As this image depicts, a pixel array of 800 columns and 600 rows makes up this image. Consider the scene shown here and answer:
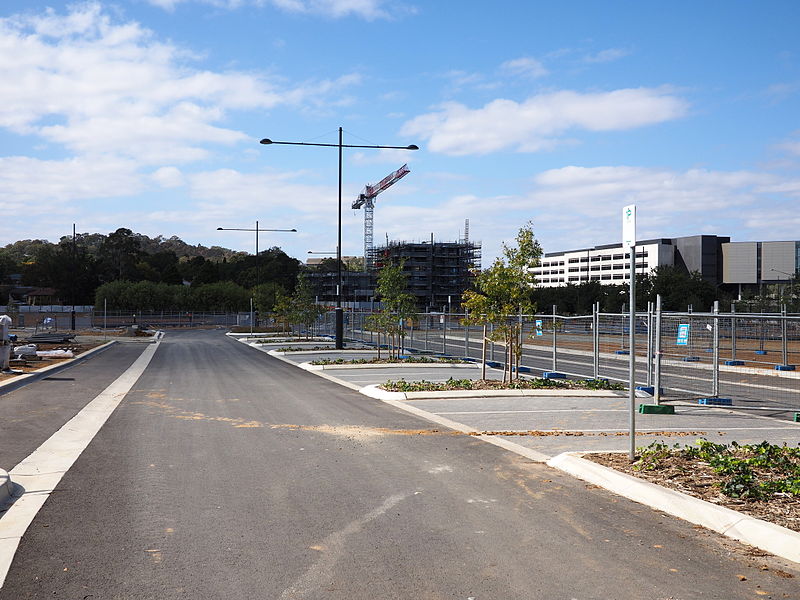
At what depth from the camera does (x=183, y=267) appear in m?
154

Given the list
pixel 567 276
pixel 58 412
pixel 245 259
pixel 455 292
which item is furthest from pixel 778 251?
pixel 58 412

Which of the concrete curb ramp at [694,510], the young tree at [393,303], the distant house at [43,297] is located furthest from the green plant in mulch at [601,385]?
the distant house at [43,297]

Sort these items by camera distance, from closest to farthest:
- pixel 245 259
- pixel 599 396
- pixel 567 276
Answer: pixel 599 396 < pixel 245 259 < pixel 567 276

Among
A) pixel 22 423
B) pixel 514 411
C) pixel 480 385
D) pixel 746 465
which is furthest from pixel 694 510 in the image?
pixel 480 385

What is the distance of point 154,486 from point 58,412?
281 inches

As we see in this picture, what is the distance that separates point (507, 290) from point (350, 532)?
42.1ft

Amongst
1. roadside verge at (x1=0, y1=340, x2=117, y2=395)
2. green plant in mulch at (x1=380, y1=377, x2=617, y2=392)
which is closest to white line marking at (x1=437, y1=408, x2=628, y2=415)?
green plant in mulch at (x1=380, y1=377, x2=617, y2=392)

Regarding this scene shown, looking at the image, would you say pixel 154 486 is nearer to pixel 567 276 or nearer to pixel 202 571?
Answer: pixel 202 571

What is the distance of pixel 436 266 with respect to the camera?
184125mm

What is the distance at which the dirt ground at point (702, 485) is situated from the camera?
6.53 metres

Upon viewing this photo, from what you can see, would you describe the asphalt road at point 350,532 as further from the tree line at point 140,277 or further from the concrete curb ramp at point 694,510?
the tree line at point 140,277

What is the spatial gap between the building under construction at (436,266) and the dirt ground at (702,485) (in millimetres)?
170858

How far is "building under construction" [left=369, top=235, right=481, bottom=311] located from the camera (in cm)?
18275

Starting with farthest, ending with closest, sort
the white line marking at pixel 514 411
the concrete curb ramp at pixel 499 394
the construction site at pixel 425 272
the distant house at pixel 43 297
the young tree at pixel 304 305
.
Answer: the construction site at pixel 425 272
the distant house at pixel 43 297
the young tree at pixel 304 305
the concrete curb ramp at pixel 499 394
the white line marking at pixel 514 411
